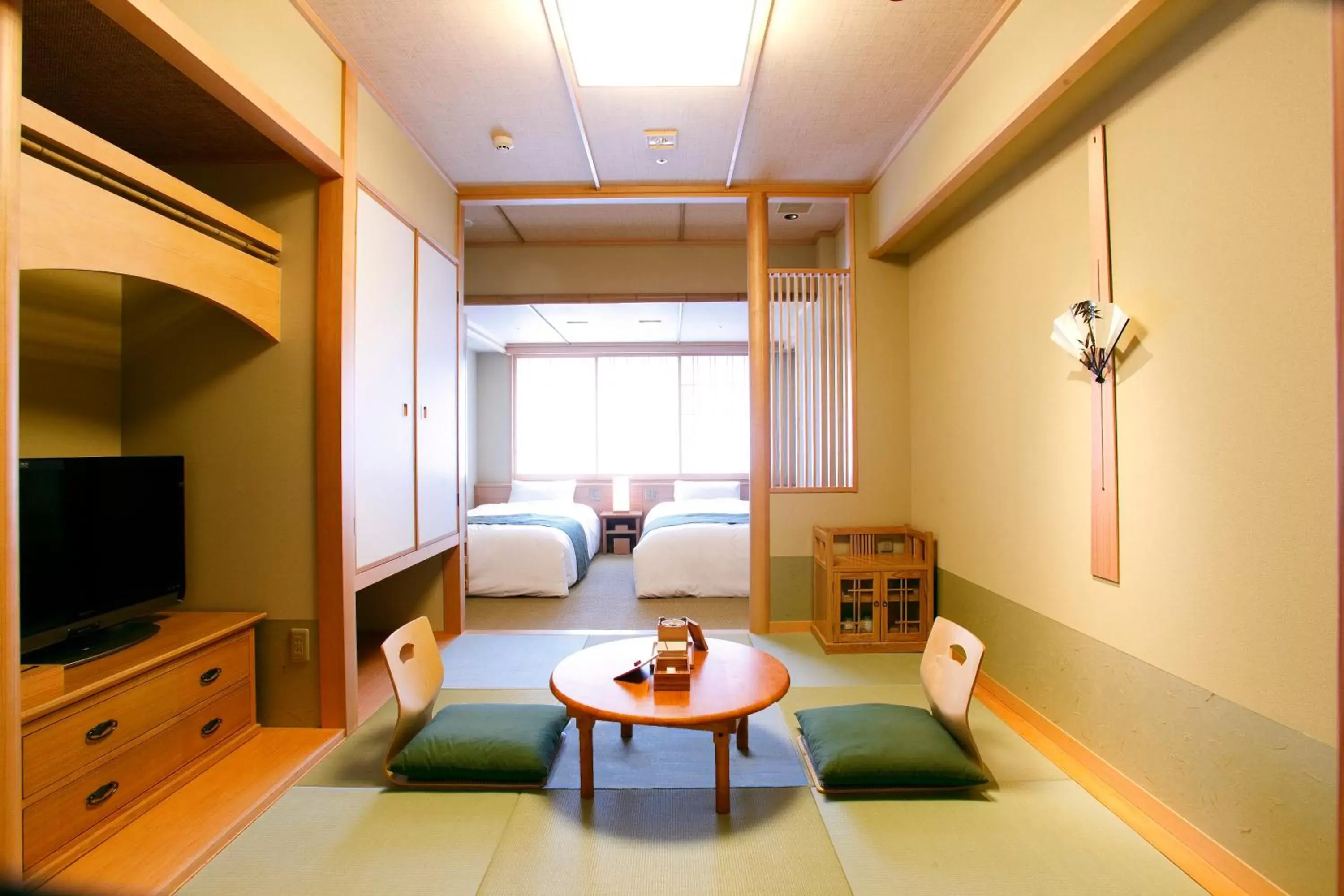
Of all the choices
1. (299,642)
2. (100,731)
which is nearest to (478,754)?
(299,642)

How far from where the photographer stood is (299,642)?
241cm

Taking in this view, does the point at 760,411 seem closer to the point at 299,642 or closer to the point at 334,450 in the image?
the point at 334,450

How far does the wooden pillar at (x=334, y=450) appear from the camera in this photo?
2377 mm

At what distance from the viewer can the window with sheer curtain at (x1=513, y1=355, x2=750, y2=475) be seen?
24.0ft

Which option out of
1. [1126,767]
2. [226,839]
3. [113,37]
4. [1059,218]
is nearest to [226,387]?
[113,37]

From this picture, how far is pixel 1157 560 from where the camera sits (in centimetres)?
184

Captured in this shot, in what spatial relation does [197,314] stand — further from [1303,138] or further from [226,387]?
[1303,138]

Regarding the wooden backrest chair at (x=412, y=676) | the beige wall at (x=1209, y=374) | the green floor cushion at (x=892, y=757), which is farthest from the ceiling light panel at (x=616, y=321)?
the green floor cushion at (x=892, y=757)

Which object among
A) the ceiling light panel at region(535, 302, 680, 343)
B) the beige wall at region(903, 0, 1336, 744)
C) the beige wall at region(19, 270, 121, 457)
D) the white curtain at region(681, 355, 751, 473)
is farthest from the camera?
the white curtain at region(681, 355, 751, 473)

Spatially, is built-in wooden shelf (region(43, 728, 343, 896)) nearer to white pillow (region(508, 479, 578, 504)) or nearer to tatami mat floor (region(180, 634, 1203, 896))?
tatami mat floor (region(180, 634, 1203, 896))

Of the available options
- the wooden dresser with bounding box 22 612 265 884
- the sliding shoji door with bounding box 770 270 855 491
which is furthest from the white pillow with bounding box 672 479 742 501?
the wooden dresser with bounding box 22 612 265 884

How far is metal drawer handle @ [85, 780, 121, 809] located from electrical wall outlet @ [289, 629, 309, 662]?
2.12 ft

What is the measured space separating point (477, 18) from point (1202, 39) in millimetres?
2352

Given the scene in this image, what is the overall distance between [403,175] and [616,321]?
3056mm
